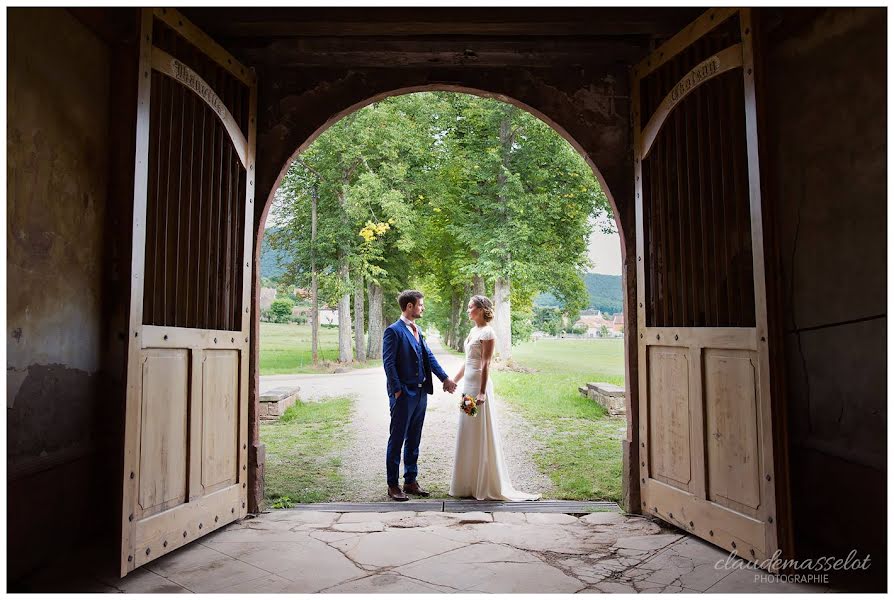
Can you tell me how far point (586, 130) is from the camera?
512 centimetres

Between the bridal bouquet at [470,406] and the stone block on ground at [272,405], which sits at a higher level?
the bridal bouquet at [470,406]

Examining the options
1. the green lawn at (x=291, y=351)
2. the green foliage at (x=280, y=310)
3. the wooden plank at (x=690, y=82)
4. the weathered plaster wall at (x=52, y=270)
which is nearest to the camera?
the weathered plaster wall at (x=52, y=270)

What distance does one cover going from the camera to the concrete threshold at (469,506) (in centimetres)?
500

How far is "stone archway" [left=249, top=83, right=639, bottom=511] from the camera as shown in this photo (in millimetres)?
4891

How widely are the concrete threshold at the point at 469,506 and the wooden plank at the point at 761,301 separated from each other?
63.2 inches

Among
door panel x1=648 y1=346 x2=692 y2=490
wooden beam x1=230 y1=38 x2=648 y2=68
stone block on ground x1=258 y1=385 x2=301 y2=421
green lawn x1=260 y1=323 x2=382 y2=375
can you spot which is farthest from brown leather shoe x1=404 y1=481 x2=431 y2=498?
green lawn x1=260 y1=323 x2=382 y2=375

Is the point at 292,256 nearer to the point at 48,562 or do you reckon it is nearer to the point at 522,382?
the point at 522,382

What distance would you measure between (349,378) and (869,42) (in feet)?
45.3

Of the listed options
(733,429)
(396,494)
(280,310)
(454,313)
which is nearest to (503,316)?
(454,313)

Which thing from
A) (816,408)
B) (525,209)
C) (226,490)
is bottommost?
(226,490)

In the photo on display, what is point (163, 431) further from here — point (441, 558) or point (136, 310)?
point (441, 558)

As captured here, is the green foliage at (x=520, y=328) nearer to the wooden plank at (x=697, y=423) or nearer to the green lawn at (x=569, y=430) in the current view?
the green lawn at (x=569, y=430)

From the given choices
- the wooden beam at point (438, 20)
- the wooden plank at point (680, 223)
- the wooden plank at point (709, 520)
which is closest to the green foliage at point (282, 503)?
the wooden plank at point (709, 520)

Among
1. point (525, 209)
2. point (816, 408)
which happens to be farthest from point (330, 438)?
point (525, 209)
